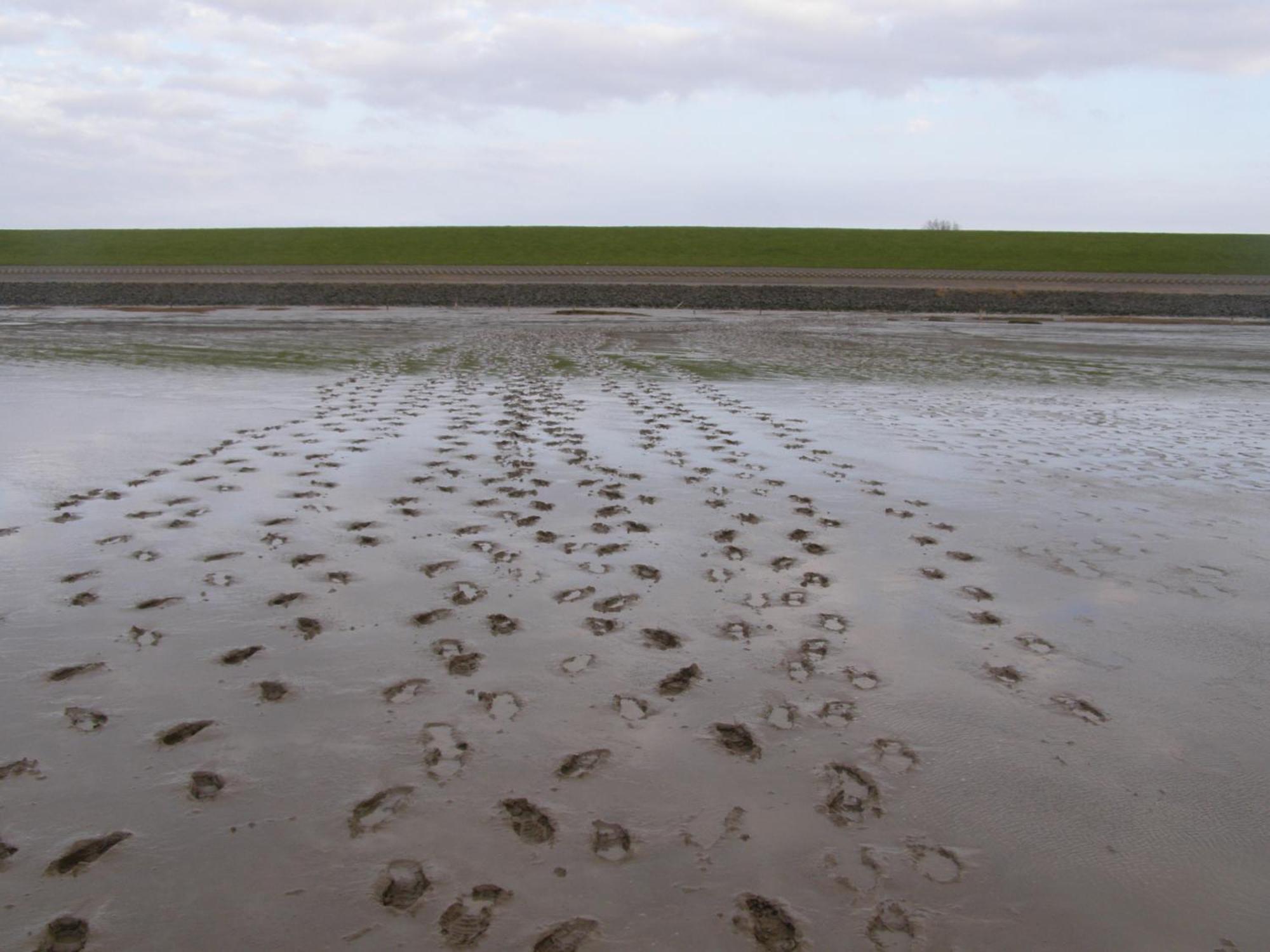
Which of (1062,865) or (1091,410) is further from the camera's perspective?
(1091,410)

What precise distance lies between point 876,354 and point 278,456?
13660 millimetres

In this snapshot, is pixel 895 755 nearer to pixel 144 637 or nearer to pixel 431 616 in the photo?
pixel 431 616

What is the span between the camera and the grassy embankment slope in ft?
160

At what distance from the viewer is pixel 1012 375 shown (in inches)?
614

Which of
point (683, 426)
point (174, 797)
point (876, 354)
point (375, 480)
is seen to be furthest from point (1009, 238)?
point (174, 797)

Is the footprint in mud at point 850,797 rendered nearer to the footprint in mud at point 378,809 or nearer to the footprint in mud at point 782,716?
the footprint in mud at point 782,716

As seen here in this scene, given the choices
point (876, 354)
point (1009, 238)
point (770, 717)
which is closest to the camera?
point (770, 717)

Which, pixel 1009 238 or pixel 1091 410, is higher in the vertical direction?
pixel 1009 238

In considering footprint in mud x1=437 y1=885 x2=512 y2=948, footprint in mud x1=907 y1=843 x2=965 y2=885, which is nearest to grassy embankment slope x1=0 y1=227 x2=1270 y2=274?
footprint in mud x1=907 y1=843 x2=965 y2=885

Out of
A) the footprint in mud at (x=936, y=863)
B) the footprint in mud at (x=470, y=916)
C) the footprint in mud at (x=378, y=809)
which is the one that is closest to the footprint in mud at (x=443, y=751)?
the footprint in mud at (x=378, y=809)

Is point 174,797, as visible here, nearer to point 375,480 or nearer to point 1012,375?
point 375,480

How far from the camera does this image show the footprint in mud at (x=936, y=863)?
243cm

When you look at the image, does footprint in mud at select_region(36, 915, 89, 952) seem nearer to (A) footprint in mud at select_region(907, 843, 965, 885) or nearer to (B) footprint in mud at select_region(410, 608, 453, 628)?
(B) footprint in mud at select_region(410, 608, 453, 628)

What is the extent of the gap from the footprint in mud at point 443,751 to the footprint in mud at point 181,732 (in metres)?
0.74
